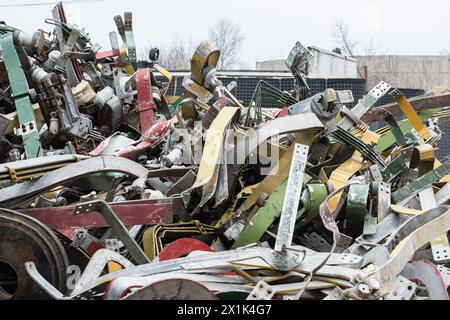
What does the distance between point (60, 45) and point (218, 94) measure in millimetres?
1561

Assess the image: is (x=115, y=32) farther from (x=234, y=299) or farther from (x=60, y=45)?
(x=234, y=299)

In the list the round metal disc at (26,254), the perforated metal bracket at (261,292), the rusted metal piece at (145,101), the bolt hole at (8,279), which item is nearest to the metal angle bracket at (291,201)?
the perforated metal bracket at (261,292)

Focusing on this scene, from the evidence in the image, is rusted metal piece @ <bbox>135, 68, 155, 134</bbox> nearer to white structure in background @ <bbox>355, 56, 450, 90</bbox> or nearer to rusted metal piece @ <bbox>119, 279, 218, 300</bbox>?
rusted metal piece @ <bbox>119, 279, 218, 300</bbox>

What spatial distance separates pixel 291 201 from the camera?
3.32 metres

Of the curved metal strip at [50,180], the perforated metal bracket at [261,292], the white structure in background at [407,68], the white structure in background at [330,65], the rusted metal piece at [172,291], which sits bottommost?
the white structure in background at [407,68]

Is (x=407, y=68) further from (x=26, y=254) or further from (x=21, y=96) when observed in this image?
(x=26, y=254)

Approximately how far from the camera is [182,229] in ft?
12.5

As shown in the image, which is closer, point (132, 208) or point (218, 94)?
point (132, 208)

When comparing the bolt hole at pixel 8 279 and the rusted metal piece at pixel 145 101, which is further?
the rusted metal piece at pixel 145 101

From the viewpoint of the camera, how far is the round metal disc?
125 inches

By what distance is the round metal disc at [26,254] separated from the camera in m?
3.18

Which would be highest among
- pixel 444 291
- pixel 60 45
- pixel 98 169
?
pixel 60 45

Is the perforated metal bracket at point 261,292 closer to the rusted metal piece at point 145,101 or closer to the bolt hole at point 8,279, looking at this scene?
the bolt hole at point 8,279
